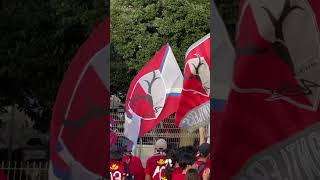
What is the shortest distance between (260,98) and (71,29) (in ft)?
45.4

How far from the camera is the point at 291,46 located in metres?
3.33

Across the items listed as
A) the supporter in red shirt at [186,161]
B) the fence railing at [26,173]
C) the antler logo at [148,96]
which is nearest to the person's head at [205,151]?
the supporter in red shirt at [186,161]

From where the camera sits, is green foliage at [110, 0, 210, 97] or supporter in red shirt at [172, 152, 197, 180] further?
green foliage at [110, 0, 210, 97]

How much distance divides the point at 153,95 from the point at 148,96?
3.7 inches

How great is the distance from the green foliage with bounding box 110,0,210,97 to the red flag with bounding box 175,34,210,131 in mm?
12724

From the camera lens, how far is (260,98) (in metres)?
3.36

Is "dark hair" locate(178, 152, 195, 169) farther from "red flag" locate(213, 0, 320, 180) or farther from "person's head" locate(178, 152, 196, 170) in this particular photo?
"red flag" locate(213, 0, 320, 180)

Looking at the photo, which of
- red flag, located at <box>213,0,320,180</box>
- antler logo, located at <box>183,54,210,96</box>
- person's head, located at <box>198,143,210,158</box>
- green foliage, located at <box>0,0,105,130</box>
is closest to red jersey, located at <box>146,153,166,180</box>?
antler logo, located at <box>183,54,210,96</box>

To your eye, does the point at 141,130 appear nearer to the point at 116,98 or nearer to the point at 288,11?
the point at 288,11

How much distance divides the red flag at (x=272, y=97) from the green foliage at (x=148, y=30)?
20.2 m

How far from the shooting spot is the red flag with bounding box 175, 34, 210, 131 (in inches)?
408

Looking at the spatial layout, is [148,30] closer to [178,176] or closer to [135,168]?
[135,168]

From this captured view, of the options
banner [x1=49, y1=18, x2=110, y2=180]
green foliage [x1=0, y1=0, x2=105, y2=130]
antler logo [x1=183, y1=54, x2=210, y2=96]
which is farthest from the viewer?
green foliage [x1=0, y1=0, x2=105, y2=130]

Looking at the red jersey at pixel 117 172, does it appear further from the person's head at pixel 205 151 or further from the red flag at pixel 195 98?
the person's head at pixel 205 151
